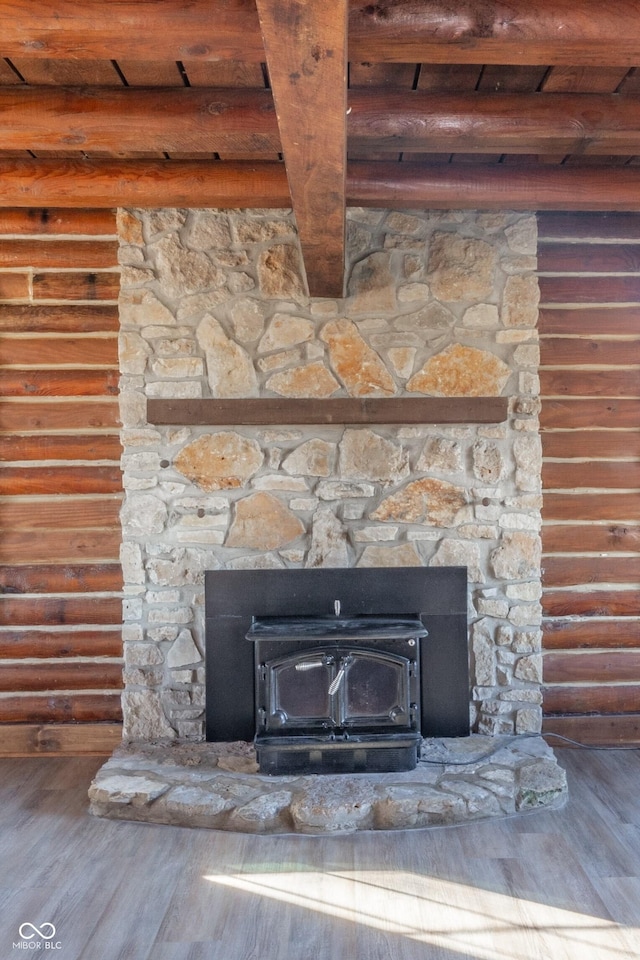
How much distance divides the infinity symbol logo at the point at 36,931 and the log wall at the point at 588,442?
250cm

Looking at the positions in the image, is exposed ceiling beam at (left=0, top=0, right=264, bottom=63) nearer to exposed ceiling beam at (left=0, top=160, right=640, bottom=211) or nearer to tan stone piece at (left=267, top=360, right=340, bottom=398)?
exposed ceiling beam at (left=0, top=160, right=640, bottom=211)

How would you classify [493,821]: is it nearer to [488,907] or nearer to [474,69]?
[488,907]

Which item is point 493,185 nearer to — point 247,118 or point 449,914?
point 247,118

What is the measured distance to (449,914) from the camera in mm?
2355

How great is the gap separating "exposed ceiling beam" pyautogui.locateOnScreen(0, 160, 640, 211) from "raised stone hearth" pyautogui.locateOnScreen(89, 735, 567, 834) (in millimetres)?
2563

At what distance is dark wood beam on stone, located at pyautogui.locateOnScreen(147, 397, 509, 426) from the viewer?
11.6 ft

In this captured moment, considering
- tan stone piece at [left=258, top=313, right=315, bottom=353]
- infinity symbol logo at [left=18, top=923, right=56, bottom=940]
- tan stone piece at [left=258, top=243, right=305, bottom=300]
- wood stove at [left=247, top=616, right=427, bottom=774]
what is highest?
tan stone piece at [left=258, top=243, right=305, bottom=300]

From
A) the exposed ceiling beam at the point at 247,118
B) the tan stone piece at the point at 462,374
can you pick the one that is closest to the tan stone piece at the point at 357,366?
the tan stone piece at the point at 462,374

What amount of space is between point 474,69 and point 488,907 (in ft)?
9.42

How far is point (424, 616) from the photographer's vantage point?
356cm

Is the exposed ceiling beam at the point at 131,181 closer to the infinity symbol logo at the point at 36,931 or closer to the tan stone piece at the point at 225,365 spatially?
the tan stone piece at the point at 225,365

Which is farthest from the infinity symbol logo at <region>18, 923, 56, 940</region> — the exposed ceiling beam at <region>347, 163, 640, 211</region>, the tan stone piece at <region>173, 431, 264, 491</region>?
the exposed ceiling beam at <region>347, 163, 640, 211</region>

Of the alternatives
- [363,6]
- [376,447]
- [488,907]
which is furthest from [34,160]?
[488,907]

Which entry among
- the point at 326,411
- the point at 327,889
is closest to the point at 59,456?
the point at 326,411
